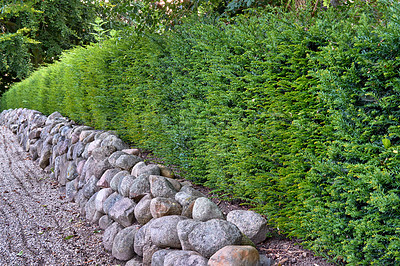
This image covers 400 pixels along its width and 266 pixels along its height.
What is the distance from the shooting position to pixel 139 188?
3.81 meters

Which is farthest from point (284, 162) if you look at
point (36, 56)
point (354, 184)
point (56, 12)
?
point (36, 56)

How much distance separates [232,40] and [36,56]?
731 inches

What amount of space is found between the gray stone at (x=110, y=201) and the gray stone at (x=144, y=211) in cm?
67

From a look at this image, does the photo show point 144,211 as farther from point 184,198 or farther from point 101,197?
point 101,197

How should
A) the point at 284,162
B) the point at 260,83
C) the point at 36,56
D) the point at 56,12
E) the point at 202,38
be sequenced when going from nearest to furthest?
the point at 284,162 → the point at 260,83 → the point at 202,38 → the point at 56,12 → the point at 36,56

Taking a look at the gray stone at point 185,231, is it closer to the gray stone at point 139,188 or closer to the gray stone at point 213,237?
the gray stone at point 213,237

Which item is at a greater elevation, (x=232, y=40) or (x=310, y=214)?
(x=232, y=40)

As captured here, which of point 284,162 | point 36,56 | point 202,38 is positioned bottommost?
point 36,56

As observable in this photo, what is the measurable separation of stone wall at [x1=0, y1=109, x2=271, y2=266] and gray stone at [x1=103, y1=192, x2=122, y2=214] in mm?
14

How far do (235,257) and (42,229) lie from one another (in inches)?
132

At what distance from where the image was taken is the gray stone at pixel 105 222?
4.27 m

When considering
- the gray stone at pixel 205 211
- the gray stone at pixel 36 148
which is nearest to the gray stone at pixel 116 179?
the gray stone at pixel 205 211

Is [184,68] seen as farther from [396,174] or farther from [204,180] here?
[396,174]

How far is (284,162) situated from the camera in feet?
8.42
